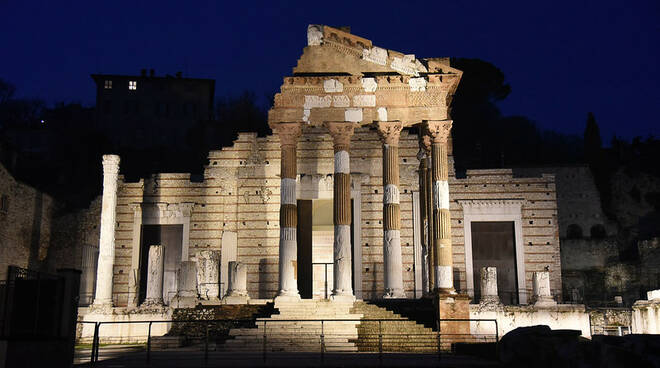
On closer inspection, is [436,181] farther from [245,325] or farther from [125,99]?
[125,99]

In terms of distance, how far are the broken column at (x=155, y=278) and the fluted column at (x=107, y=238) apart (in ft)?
6.45

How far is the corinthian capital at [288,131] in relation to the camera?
873 inches

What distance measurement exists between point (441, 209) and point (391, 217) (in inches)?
65.9

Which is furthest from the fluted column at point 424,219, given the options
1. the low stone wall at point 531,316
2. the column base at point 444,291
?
the column base at point 444,291

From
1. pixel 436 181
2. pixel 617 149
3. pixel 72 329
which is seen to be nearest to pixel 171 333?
pixel 72 329

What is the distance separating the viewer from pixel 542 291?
2228cm

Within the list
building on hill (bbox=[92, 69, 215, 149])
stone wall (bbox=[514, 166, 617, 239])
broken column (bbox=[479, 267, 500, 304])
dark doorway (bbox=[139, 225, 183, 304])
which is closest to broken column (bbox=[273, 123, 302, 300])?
broken column (bbox=[479, 267, 500, 304])

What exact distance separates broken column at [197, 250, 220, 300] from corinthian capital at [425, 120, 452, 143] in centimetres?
842

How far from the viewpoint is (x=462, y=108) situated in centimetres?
5419

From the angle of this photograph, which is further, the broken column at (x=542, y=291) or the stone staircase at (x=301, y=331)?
the broken column at (x=542, y=291)

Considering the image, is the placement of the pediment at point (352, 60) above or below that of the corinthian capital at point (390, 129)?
above

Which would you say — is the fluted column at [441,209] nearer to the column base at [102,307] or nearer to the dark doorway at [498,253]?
the dark doorway at [498,253]

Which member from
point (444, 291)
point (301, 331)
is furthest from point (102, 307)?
point (444, 291)

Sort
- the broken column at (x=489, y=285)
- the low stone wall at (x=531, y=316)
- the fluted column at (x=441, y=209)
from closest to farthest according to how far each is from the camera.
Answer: the fluted column at (x=441, y=209), the low stone wall at (x=531, y=316), the broken column at (x=489, y=285)
